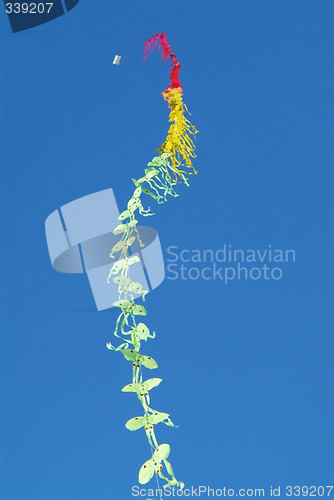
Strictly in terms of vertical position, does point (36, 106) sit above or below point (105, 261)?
above

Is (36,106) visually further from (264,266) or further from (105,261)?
(264,266)

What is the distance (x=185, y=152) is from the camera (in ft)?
4.91

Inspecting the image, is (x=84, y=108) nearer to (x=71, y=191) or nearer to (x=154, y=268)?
(x=71, y=191)

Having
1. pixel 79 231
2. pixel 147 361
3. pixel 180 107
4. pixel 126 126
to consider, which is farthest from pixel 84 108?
pixel 147 361

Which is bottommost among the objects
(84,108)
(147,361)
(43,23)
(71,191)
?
(147,361)

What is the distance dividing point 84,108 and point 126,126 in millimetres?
148

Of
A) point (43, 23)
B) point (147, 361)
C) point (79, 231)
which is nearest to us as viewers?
point (147, 361)

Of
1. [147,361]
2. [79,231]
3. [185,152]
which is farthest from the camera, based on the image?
[79,231]

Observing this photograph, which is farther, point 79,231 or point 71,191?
point 71,191

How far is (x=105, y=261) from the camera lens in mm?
Result: 1789

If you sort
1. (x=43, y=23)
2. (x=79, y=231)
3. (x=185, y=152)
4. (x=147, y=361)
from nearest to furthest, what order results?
(x=147, y=361) → (x=185, y=152) → (x=79, y=231) → (x=43, y=23)

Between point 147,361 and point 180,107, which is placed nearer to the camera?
point 147,361

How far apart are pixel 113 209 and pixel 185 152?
1.41ft

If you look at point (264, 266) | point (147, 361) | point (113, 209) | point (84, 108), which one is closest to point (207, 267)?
point (264, 266)
